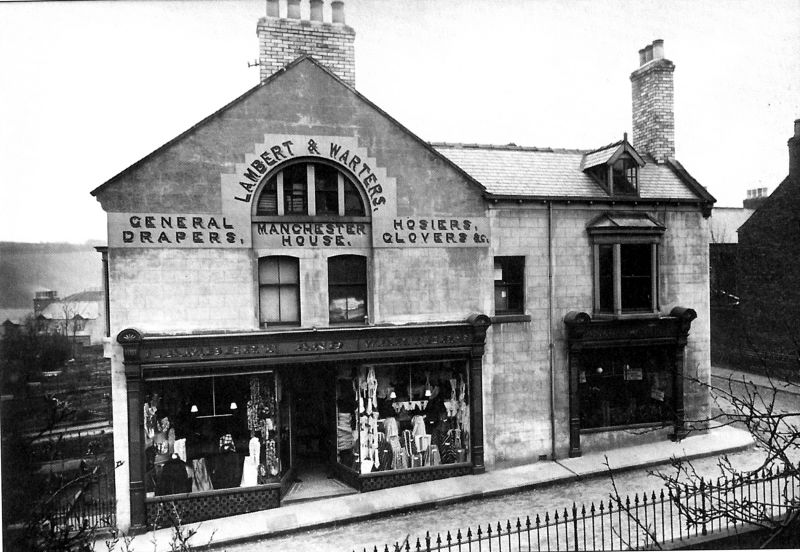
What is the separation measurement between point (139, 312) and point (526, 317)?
10.0 m

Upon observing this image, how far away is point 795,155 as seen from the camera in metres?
16.0

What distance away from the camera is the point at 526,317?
14.9 meters

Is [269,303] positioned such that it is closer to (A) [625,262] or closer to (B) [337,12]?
(B) [337,12]

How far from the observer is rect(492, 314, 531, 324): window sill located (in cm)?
1467

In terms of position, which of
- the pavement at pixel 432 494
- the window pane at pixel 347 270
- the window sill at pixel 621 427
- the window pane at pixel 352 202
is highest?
the window pane at pixel 352 202

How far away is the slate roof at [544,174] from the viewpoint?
15445 millimetres

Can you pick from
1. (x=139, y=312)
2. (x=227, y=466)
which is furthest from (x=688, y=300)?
(x=139, y=312)

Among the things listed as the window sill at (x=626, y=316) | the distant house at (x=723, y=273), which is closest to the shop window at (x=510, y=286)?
the window sill at (x=626, y=316)

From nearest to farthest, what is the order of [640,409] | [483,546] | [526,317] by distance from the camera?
[483,546]
[526,317]
[640,409]

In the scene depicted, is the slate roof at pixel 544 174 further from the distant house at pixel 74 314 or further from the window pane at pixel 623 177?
the distant house at pixel 74 314

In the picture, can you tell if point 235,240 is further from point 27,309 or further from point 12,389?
point 12,389

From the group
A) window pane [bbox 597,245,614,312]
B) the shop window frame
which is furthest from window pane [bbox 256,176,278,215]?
window pane [bbox 597,245,614,312]

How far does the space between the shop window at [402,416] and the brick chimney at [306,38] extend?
796 cm

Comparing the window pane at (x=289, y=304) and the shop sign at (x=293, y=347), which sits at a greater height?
the window pane at (x=289, y=304)
